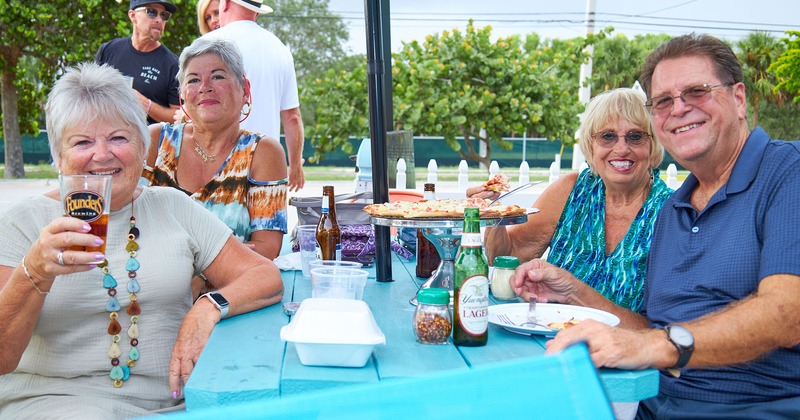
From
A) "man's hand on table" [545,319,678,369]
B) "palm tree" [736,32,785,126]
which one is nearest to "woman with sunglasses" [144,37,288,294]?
"man's hand on table" [545,319,678,369]

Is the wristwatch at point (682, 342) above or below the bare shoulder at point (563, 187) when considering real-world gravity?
below

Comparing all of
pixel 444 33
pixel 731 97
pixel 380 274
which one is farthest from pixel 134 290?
pixel 444 33

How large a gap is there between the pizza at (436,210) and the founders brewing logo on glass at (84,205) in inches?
34.1

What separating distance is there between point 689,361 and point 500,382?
3.19 feet

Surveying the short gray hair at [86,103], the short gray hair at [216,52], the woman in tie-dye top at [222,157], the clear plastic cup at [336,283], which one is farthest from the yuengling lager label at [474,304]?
the short gray hair at [216,52]

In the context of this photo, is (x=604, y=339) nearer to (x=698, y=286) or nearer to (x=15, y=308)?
(x=698, y=286)

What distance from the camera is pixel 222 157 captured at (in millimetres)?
3172

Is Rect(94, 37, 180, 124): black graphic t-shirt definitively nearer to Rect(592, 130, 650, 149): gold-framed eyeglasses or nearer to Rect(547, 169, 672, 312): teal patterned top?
Rect(547, 169, 672, 312): teal patterned top

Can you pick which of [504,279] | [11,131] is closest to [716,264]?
[504,279]

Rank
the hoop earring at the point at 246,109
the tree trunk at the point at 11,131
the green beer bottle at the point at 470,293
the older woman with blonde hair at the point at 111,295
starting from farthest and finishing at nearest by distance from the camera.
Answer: the tree trunk at the point at 11,131 → the hoop earring at the point at 246,109 → the older woman with blonde hair at the point at 111,295 → the green beer bottle at the point at 470,293

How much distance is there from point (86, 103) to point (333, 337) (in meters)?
1.05

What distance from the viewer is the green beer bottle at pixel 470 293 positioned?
69.2 inches

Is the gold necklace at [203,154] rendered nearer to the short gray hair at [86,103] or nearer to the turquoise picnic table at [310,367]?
the short gray hair at [86,103]

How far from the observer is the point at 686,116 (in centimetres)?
218
